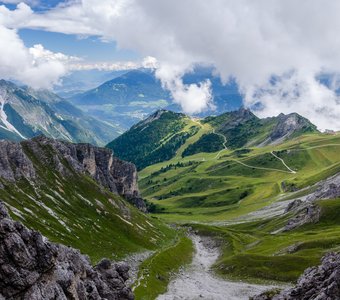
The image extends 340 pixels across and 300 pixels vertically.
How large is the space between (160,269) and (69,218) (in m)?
43.7

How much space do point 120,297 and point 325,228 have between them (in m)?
124

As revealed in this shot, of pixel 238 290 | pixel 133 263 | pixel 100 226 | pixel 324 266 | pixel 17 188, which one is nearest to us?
pixel 324 266

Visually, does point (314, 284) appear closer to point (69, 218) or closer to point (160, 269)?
point (160, 269)

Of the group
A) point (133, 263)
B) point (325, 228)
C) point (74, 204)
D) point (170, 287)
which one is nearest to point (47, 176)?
point (74, 204)

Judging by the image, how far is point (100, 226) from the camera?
178250mm

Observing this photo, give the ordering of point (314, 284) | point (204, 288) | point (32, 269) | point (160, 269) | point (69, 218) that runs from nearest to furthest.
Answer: point (32, 269) < point (314, 284) < point (204, 288) < point (160, 269) < point (69, 218)

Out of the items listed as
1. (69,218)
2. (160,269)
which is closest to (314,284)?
(160,269)

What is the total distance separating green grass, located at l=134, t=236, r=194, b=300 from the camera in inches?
4372

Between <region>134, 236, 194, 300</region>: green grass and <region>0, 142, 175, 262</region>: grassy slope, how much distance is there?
34.0 ft

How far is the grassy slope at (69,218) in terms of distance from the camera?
464ft

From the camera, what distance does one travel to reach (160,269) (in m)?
142

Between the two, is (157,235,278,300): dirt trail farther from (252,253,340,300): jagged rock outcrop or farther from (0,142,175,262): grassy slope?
(252,253,340,300): jagged rock outcrop

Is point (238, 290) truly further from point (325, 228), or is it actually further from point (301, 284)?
point (325, 228)

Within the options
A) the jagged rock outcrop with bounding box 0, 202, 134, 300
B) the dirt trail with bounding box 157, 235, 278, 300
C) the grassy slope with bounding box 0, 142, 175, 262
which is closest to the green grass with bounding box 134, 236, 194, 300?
the dirt trail with bounding box 157, 235, 278, 300
